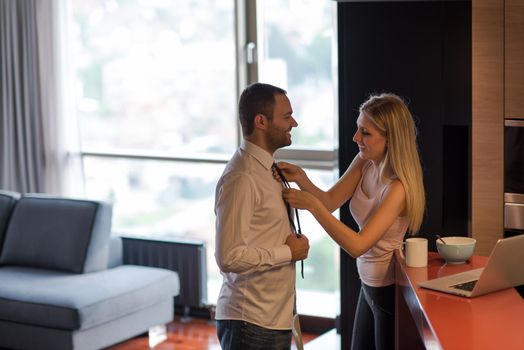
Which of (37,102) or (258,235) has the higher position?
(37,102)

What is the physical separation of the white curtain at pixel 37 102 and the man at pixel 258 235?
3.67 meters

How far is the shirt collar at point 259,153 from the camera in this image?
2947mm

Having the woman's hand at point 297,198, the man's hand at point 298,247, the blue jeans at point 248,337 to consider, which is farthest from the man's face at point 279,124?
the blue jeans at point 248,337

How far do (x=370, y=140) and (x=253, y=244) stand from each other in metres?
0.63

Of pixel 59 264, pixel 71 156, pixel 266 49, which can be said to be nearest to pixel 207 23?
pixel 266 49

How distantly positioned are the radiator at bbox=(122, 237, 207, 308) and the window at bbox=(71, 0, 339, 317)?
0.18 meters

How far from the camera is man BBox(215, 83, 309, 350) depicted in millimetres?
2855

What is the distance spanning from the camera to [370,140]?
127 inches

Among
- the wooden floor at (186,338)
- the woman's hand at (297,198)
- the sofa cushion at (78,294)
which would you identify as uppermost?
the woman's hand at (297,198)

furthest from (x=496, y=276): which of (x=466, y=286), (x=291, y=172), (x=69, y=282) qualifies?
(x=69, y=282)

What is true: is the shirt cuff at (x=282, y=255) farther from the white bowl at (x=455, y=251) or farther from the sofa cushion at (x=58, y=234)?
the sofa cushion at (x=58, y=234)

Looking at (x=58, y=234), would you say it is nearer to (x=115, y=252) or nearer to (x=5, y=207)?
(x=115, y=252)

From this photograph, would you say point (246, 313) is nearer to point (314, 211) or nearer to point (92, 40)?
point (314, 211)

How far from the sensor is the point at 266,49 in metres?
5.77
